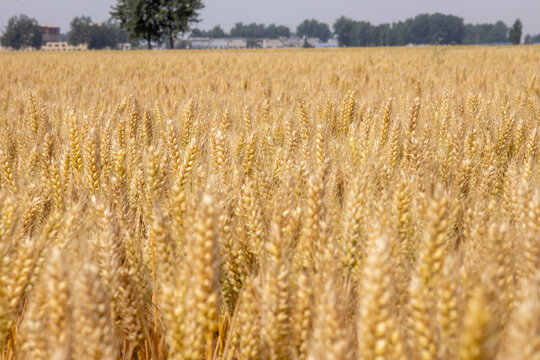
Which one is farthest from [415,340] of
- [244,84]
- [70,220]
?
[244,84]

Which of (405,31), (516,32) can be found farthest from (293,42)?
(516,32)

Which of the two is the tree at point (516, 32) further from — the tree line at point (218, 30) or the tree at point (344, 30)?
the tree at point (344, 30)

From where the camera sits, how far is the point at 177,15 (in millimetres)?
47438

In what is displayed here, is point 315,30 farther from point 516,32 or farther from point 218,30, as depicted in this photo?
point 516,32

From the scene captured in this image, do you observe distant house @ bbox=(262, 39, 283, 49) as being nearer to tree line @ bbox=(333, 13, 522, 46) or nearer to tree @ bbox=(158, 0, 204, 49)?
tree line @ bbox=(333, 13, 522, 46)

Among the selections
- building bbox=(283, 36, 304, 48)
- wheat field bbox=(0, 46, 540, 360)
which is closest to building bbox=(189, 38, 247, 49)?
building bbox=(283, 36, 304, 48)

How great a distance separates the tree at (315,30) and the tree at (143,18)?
13436 cm

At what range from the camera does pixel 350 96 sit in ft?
11.7

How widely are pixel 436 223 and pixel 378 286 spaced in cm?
26

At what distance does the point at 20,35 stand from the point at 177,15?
235ft

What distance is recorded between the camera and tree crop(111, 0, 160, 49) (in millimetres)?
48375

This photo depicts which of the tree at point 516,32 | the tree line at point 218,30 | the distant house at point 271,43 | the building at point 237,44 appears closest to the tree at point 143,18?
the tree line at point 218,30

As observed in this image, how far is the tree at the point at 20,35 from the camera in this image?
9956cm

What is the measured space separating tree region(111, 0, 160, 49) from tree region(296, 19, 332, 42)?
13436 centimetres
